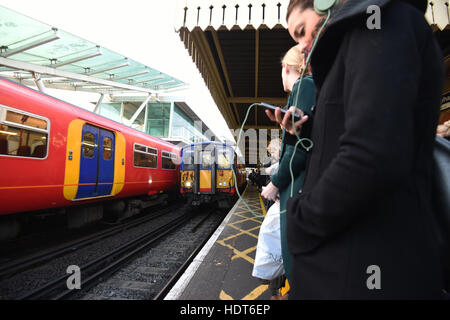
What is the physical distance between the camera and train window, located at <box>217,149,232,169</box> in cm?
798

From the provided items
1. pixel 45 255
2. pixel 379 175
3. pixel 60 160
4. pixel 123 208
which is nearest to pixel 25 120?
pixel 60 160

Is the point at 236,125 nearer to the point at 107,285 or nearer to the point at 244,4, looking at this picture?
the point at 244,4

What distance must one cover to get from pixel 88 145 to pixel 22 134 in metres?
1.44

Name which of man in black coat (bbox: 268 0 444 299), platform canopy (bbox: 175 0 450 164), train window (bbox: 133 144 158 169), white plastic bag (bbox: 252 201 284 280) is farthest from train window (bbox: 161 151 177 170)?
man in black coat (bbox: 268 0 444 299)

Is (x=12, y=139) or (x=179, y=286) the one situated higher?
(x=12, y=139)

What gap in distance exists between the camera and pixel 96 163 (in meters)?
5.16

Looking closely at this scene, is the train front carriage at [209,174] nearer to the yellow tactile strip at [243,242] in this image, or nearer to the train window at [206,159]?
the train window at [206,159]

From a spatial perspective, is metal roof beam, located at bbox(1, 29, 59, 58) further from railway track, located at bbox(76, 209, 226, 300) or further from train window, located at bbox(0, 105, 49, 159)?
railway track, located at bbox(76, 209, 226, 300)

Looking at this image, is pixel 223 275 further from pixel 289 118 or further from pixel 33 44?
pixel 33 44

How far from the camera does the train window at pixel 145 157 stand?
6.78 m

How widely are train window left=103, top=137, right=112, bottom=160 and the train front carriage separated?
10.2 ft

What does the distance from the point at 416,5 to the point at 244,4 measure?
316cm
